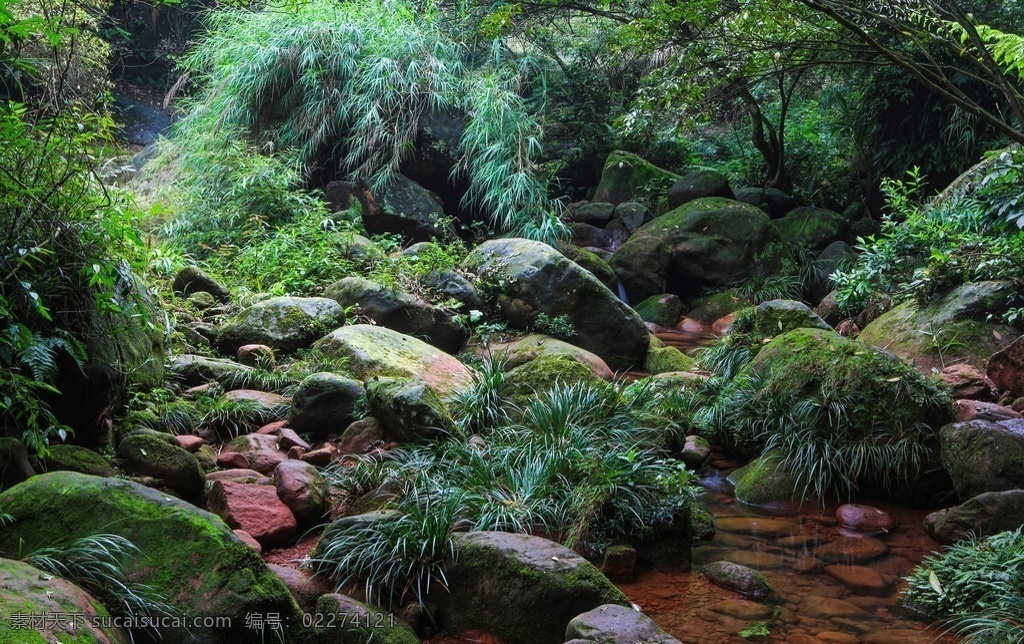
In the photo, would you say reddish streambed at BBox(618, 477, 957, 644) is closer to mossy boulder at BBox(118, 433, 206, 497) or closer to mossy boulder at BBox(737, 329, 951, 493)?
mossy boulder at BBox(737, 329, 951, 493)

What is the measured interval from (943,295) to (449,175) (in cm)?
710

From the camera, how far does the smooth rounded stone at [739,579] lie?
4285 millimetres

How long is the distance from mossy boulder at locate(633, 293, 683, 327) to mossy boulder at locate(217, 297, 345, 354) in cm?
500

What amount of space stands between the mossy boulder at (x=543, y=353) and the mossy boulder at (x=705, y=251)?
3.26 m

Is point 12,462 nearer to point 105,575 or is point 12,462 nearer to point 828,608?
point 105,575

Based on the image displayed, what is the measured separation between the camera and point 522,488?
15.9 ft

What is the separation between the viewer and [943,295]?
762cm

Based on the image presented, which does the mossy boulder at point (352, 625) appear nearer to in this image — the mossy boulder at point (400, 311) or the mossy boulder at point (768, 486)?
the mossy boulder at point (768, 486)

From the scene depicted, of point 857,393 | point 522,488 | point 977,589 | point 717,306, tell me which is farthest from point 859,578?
point 717,306

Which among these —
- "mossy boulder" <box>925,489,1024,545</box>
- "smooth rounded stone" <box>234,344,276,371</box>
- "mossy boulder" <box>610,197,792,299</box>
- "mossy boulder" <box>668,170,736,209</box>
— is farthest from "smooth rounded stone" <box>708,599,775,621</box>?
"mossy boulder" <box>668,170,736,209</box>

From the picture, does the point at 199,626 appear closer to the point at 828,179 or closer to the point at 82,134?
the point at 82,134

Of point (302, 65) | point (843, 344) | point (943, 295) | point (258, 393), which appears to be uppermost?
point (302, 65)

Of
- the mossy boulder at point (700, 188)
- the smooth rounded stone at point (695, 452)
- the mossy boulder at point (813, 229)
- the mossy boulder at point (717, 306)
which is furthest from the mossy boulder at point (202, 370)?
the mossy boulder at point (813, 229)

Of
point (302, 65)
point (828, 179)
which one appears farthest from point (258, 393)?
point (828, 179)
